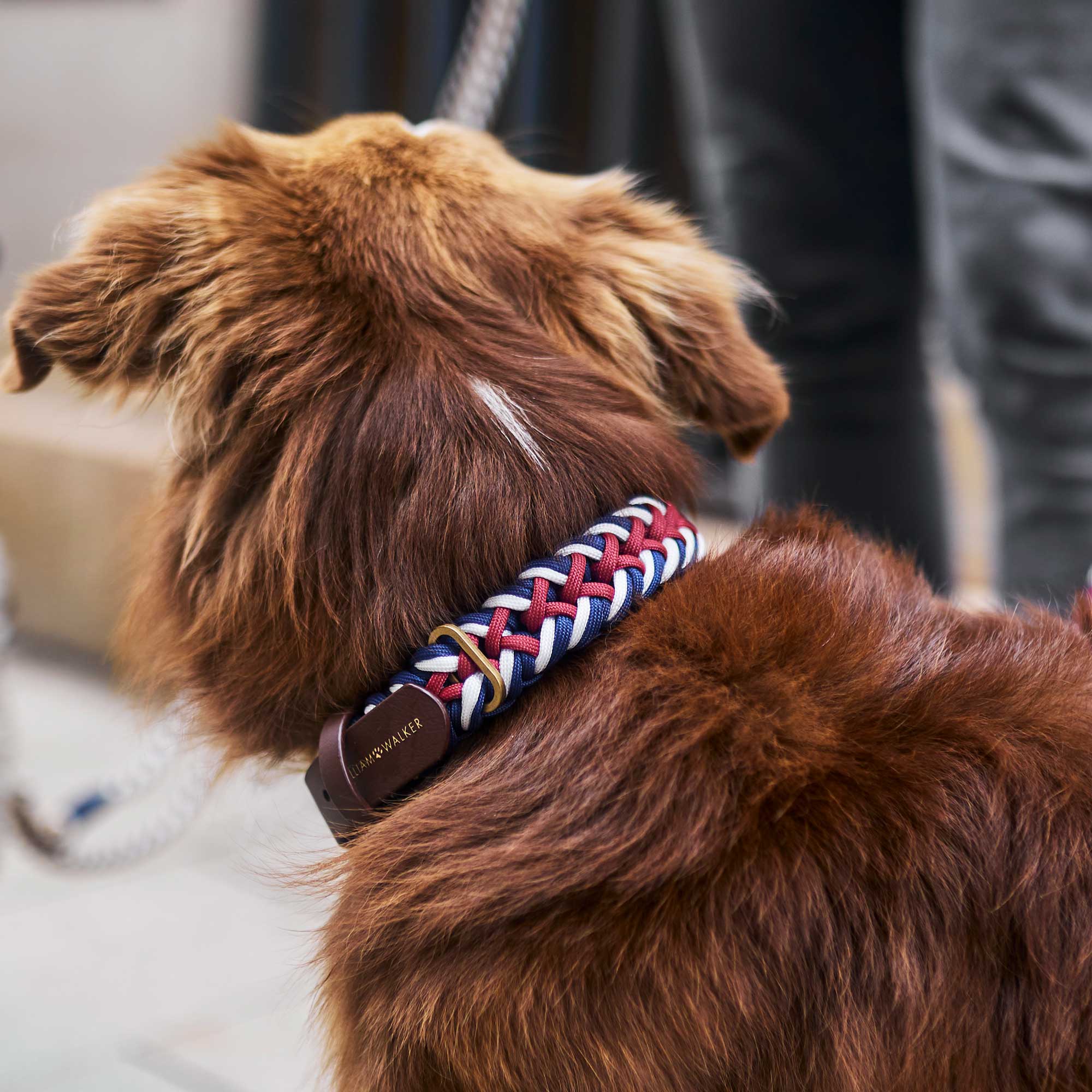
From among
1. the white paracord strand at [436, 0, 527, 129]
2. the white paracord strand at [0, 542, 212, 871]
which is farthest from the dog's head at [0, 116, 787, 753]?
the white paracord strand at [436, 0, 527, 129]

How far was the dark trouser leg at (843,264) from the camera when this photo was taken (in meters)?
1.29

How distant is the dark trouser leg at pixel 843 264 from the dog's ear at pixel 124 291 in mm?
771

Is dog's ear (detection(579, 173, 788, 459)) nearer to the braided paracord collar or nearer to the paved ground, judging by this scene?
the braided paracord collar

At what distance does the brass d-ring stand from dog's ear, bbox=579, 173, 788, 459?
0.82ft

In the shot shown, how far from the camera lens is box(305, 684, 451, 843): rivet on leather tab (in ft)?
1.91

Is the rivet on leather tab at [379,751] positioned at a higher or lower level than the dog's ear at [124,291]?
lower

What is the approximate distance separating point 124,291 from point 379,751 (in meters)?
0.31

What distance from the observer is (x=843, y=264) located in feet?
4.33

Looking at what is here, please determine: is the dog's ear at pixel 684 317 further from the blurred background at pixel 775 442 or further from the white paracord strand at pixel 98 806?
the white paracord strand at pixel 98 806

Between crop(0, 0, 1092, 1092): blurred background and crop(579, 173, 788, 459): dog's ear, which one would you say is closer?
crop(579, 173, 788, 459): dog's ear

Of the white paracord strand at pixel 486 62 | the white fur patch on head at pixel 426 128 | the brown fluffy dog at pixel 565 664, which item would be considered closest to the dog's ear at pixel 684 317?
the brown fluffy dog at pixel 565 664

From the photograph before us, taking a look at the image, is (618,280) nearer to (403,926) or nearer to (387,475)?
(387,475)

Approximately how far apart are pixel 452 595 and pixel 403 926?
0.17 meters

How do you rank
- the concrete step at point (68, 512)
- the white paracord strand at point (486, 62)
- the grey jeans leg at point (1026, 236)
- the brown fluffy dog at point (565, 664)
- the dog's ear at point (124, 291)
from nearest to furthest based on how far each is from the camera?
the brown fluffy dog at point (565, 664)
the dog's ear at point (124, 291)
the grey jeans leg at point (1026, 236)
the white paracord strand at point (486, 62)
the concrete step at point (68, 512)
